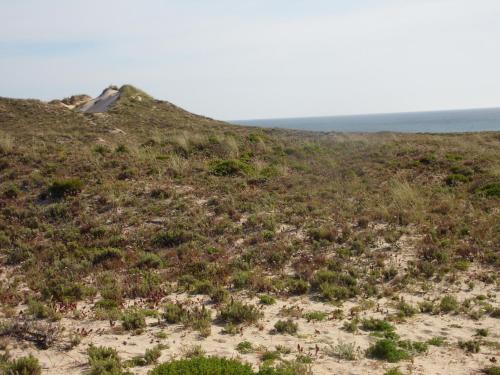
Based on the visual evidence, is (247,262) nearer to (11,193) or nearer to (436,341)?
(436,341)

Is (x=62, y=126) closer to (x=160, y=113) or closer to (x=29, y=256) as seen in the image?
(x=160, y=113)

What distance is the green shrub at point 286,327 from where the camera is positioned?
8656 millimetres

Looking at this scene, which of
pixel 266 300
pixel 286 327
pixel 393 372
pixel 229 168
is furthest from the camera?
pixel 229 168

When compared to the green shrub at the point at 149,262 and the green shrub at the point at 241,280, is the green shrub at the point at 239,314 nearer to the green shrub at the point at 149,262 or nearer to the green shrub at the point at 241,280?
the green shrub at the point at 241,280

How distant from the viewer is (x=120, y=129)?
3459 centimetres

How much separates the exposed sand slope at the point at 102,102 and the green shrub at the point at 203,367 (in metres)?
46.2

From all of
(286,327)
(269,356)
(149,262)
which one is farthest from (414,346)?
(149,262)

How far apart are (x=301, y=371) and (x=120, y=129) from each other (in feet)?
101

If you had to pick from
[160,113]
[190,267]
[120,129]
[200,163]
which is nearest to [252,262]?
[190,267]

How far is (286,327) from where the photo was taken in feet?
28.6

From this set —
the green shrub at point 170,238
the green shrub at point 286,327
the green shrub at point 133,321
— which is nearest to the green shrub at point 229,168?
the green shrub at point 170,238

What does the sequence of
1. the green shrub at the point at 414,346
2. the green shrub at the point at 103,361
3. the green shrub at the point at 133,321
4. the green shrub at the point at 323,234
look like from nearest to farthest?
the green shrub at the point at 103,361
the green shrub at the point at 414,346
the green shrub at the point at 133,321
the green shrub at the point at 323,234

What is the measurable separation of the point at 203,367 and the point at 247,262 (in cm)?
584

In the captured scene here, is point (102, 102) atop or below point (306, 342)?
atop
